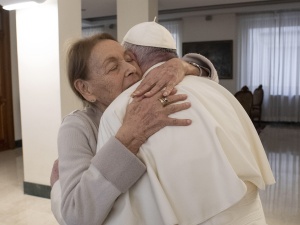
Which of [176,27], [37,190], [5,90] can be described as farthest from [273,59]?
[37,190]

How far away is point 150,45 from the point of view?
1.10 m

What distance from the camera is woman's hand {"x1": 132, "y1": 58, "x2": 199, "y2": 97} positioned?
952 mm

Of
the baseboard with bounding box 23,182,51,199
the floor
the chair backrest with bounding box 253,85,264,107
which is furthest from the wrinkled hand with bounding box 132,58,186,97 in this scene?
the chair backrest with bounding box 253,85,264,107

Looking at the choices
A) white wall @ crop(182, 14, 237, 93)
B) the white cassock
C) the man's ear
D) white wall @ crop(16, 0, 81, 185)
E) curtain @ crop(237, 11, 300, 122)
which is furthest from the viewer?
white wall @ crop(182, 14, 237, 93)

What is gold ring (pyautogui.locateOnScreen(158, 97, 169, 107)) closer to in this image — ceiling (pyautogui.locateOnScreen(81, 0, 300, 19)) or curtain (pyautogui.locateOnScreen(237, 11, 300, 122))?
ceiling (pyautogui.locateOnScreen(81, 0, 300, 19))

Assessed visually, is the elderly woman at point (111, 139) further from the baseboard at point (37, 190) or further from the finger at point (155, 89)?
the baseboard at point (37, 190)

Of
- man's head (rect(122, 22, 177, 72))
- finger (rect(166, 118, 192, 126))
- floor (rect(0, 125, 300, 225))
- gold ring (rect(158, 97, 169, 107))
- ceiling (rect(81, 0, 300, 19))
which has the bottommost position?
floor (rect(0, 125, 300, 225))

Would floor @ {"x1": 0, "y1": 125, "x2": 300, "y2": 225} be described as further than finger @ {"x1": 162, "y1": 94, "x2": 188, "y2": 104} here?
Yes

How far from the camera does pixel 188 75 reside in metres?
1.11

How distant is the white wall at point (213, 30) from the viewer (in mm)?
10508

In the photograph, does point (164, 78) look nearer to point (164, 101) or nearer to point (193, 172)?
point (164, 101)

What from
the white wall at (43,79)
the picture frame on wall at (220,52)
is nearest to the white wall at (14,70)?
the white wall at (43,79)

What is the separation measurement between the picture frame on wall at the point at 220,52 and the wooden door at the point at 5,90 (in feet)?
19.5

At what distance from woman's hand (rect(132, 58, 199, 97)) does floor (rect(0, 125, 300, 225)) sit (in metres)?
2.64
